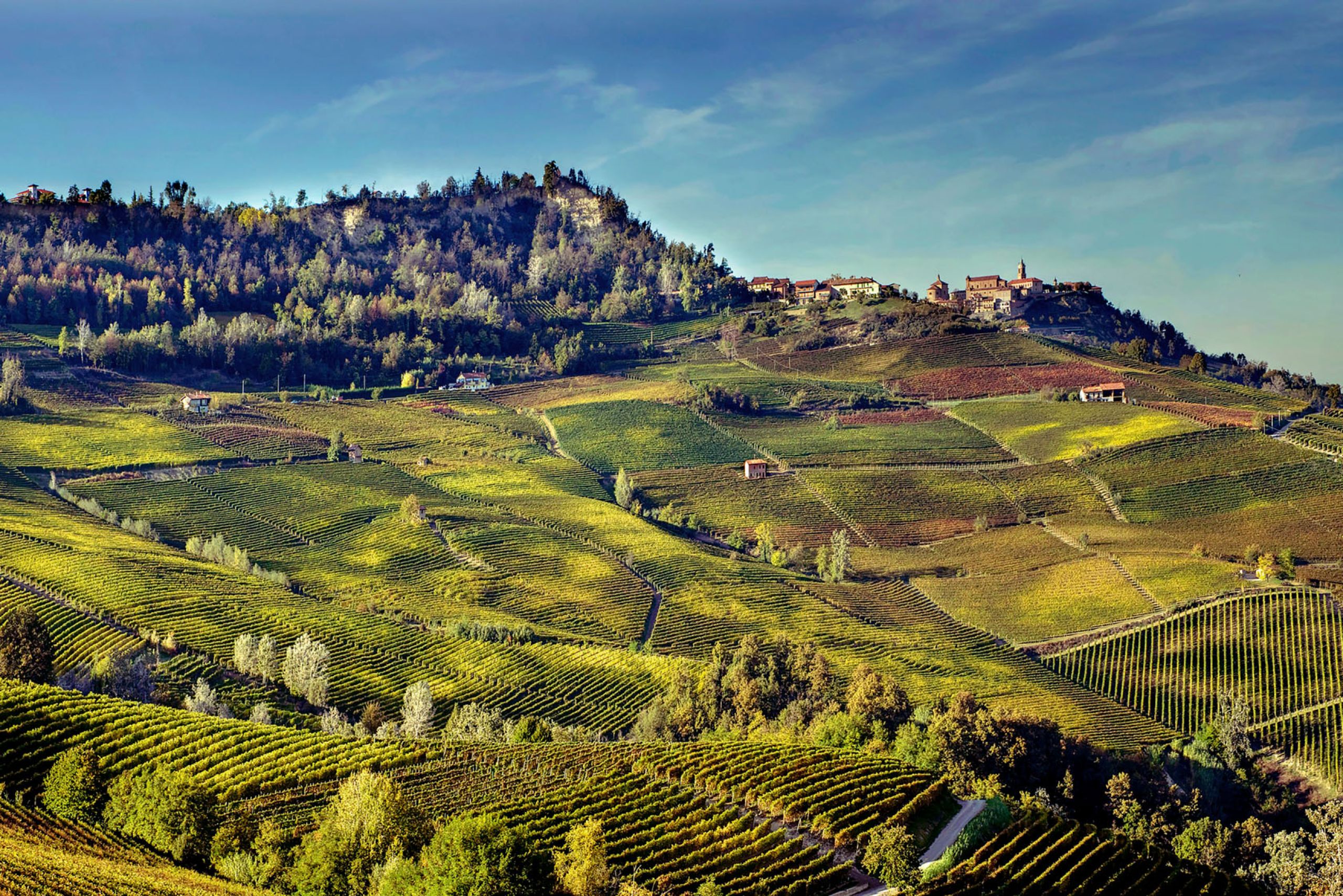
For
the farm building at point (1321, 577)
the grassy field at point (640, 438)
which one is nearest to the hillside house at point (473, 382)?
the grassy field at point (640, 438)

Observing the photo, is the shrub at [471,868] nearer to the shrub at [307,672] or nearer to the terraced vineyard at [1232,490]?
the shrub at [307,672]

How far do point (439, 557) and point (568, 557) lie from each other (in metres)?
9.29

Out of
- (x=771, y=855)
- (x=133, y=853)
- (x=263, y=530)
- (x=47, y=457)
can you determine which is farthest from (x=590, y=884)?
(x=47, y=457)

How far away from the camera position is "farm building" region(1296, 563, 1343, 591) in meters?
80.1

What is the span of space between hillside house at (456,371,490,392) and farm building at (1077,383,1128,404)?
67.4m

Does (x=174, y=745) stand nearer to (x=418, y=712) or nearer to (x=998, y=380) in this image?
(x=418, y=712)

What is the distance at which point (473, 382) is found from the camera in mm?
142250

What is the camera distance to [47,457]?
96.1 m

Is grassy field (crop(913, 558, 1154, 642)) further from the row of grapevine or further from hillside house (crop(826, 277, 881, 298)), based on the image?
hillside house (crop(826, 277, 881, 298))

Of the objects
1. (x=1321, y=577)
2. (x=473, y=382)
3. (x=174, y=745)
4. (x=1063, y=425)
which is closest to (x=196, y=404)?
(x=473, y=382)

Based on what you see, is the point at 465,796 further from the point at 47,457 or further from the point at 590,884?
the point at 47,457

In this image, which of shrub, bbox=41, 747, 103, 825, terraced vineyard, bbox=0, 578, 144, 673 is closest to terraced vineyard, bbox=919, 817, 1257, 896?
shrub, bbox=41, 747, 103, 825

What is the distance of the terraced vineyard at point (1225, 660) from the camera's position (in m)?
67.1

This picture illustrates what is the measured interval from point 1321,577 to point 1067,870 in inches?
2083
